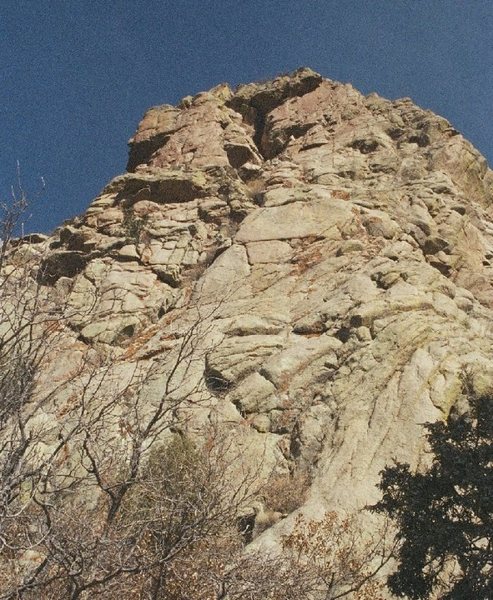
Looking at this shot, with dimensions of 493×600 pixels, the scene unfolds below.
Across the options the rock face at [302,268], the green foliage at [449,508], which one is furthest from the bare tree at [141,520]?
the green foliage at [449,508]

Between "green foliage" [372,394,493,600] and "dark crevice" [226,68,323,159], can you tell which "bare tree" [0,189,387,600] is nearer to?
"green foliage" [372,394,493,600]

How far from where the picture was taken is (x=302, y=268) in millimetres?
23406

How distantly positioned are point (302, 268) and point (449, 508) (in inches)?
593

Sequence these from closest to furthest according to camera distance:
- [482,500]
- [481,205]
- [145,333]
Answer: [482,500] → [145,333] → [481,205]

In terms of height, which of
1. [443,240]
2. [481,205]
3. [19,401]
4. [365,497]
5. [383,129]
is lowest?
[365,497]

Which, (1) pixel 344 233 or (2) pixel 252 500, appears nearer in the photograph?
(2) pixel 252 500

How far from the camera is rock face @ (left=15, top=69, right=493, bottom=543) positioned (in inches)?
609

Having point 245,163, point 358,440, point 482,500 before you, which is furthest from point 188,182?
point 482,500

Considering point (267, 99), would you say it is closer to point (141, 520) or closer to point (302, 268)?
point (302, 268)

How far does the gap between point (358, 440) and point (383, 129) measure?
1110 inches

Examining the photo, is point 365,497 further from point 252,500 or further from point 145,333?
point 145,333

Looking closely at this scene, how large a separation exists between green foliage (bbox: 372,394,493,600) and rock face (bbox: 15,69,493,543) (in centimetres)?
358

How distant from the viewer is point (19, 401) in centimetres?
673

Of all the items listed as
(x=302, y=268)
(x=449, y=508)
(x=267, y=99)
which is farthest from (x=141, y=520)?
(x=267, y=99)
